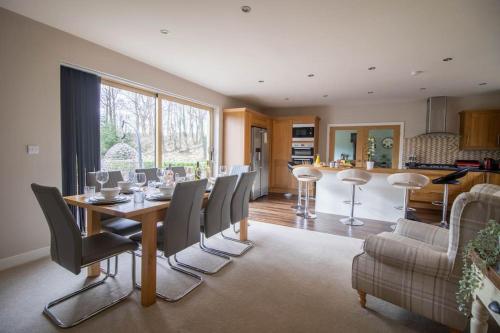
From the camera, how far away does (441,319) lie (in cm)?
156

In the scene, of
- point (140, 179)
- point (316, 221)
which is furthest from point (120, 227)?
point (316, 221)

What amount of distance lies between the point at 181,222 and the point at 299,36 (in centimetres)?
236

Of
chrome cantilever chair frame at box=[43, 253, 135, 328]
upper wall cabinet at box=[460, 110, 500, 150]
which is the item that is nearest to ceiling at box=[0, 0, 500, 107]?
upper wall cabinet at box=[460, 110, 500, 150]

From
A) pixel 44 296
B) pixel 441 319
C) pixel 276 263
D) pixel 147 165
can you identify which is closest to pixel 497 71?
pixel 441 319

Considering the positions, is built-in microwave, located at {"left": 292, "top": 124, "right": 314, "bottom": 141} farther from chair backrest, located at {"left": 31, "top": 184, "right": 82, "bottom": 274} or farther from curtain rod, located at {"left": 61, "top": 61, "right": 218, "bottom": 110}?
chair backrest, located at {"left": 31, "top": 184, "right": 82, "bottom": 274}

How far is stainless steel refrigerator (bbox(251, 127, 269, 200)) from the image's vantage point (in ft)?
20.0

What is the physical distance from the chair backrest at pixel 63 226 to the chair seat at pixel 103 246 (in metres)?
0.07

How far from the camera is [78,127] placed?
310 cm

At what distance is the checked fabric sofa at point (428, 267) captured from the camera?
1.38 meters

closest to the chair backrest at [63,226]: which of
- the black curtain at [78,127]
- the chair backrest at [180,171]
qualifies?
the black curtain at [78,127]

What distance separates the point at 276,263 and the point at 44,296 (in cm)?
208

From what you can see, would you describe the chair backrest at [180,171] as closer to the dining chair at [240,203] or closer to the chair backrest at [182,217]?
the dining chair at [240,203]

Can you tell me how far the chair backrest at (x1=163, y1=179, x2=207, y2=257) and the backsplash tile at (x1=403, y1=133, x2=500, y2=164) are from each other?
5873 millimetres

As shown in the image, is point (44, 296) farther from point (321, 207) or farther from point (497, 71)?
Result: point (497, 71)
